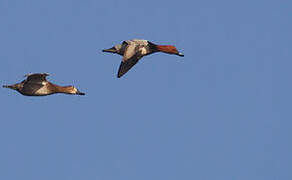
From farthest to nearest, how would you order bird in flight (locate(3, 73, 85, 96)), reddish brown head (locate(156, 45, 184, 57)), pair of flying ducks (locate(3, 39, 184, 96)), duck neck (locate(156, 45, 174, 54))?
reddish brown head (locate(156, 45, 184, 57)) → duck neck (locate(156, 45, 174, 54)) → pair of flying ducks (locate(3, 39, 184, 96)) → bird in flight (locate(3, 73, 85, 96))

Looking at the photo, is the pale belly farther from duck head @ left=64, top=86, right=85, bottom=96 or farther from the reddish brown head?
the reddish brown head

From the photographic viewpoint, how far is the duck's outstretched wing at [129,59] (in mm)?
52625

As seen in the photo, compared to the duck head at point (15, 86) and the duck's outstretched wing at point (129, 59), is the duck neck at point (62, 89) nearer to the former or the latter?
the duck head at point (15, 86)

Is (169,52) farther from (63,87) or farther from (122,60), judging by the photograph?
(63,87)

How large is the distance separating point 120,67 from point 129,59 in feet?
3.77

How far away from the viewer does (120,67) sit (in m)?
52.9

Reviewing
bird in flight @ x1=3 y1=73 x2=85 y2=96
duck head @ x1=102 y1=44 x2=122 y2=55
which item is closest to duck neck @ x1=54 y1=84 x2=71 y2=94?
bird in flight @ x1=3 y1=73 x2=85 y2=96

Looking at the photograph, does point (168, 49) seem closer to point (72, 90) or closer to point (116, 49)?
point (116, 49)

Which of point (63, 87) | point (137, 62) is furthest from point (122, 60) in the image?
point (63, 87)

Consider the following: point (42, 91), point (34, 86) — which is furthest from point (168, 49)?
point (34, 86)

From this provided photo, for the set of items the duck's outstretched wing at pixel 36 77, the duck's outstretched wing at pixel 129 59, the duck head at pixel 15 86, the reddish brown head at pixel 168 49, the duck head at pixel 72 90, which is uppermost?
the reddish brown head at pixel 168 49

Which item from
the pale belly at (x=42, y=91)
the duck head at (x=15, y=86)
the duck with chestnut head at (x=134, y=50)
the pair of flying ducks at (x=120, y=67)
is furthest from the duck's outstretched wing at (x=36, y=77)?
the duck with chestnut head at (x=134, y=50)

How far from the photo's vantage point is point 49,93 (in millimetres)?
50219

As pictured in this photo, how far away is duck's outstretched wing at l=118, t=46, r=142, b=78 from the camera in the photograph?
2072 inches
